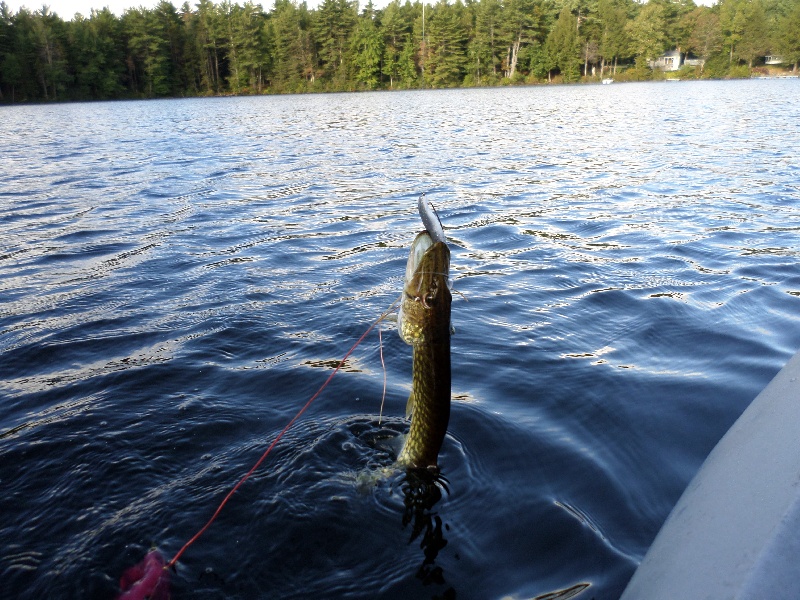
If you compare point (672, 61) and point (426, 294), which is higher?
point (672, 61)

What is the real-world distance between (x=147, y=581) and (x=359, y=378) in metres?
2.38

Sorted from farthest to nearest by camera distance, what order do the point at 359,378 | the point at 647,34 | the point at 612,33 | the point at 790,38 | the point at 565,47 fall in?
the point at 612,33, the point at 647,34, the point at 565,47, the point at 790,38, the point at 359,378

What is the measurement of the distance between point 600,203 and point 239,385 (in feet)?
28.0

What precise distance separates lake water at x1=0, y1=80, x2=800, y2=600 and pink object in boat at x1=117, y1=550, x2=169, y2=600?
64mm

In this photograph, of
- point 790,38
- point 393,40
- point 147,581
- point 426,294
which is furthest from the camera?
point 393,40

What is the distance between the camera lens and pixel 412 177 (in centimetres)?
1451

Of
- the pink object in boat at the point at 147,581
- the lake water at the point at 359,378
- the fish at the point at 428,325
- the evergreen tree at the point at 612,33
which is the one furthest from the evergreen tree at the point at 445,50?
the pink object in boat at the point at 147,581

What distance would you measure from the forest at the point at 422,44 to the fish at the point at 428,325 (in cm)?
8456

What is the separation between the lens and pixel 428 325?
284 cm

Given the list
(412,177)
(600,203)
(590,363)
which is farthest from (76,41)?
(590,363)

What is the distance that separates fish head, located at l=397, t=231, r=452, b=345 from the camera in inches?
105

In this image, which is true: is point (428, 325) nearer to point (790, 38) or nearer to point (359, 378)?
point (359, 378)

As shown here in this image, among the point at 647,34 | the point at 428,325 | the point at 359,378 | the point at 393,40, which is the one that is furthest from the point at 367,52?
the point at 428,325

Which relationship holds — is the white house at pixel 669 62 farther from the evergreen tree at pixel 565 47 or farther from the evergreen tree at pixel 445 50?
the evergreen tree at pixel 445 50
